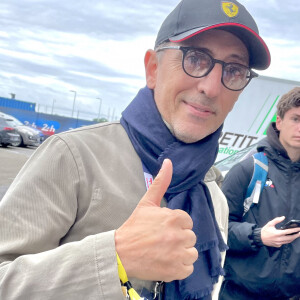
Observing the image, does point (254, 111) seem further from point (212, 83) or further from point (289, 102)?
point (212, 83)

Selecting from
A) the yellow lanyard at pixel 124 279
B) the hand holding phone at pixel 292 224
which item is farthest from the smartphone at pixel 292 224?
the yellow lanyard at pixel 124 279

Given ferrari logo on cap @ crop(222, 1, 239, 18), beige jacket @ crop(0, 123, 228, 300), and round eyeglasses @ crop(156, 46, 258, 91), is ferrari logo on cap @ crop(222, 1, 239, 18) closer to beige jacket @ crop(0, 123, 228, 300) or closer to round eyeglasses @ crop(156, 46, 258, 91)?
round eyeglasses @ crop(156, 46, 258, 91)

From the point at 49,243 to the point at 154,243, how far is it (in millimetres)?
358

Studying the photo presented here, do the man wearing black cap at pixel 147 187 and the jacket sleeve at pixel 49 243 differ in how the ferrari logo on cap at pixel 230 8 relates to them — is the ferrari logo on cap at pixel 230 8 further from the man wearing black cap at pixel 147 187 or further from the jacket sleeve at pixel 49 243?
the jacket sleeve at pixel 49 243

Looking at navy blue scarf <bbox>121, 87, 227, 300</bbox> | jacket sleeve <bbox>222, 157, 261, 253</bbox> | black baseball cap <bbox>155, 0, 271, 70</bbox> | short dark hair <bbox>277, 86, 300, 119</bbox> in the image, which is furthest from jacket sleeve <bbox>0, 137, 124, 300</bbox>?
short dark hair <bbox>277, 86, 300, 119</bbox>

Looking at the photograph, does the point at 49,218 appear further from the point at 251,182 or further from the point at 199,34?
the point at 251,182

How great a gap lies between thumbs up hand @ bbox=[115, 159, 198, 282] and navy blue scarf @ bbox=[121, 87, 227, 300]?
0.32 m

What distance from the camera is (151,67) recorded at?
1.88 meters

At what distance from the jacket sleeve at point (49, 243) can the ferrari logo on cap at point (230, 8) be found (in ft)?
2.71

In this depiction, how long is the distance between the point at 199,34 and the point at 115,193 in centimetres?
71

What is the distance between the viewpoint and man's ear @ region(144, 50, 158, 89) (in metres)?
1.85

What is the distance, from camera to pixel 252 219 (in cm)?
304

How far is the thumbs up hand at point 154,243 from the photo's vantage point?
1241mm

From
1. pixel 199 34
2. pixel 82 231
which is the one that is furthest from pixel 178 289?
pixel 199 34
